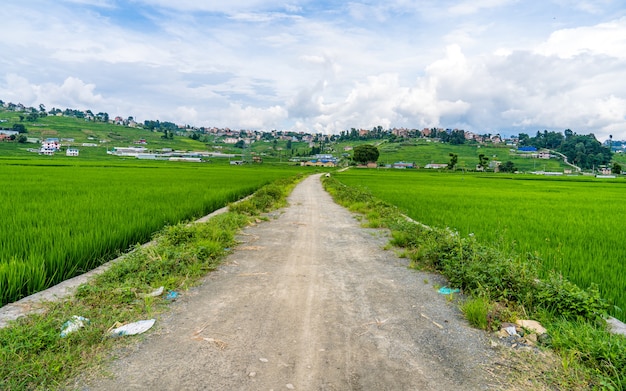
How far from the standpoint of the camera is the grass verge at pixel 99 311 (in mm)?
2803

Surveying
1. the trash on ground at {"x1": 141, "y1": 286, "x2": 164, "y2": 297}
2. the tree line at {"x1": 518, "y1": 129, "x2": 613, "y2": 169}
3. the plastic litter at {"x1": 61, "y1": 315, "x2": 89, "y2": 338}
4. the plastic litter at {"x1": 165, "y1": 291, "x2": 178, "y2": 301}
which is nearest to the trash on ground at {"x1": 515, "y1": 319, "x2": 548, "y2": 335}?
the plastic litter at {"x1": 165, "y1": 291, "x2": 178, "y2": 301}

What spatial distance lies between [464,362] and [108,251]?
6.02 meters

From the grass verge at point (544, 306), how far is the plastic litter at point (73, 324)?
13.7 ft

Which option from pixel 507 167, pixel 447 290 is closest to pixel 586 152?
pixel 507 167

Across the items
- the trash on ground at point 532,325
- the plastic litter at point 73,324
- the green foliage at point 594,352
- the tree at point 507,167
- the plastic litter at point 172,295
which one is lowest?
the plastic litter at point 172,295

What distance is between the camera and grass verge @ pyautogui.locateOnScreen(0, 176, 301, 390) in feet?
9.20

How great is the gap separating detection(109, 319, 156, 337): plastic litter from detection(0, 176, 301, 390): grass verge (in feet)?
0.32

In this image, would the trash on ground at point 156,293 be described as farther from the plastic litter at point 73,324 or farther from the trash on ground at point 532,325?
the trash on ground at point 532,325

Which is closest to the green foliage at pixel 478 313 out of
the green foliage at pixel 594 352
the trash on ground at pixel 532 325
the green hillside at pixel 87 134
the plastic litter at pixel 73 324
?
the trash on ground at pixel 532 325

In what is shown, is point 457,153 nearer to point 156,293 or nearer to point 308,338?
point 156,293

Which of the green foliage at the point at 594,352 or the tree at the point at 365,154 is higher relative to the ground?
the tree at the point at 365,154

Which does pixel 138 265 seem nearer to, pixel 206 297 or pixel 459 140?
pixel 206 297

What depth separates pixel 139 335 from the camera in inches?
140

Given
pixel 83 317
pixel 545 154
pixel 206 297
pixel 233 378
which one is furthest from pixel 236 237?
pixel 545 154
